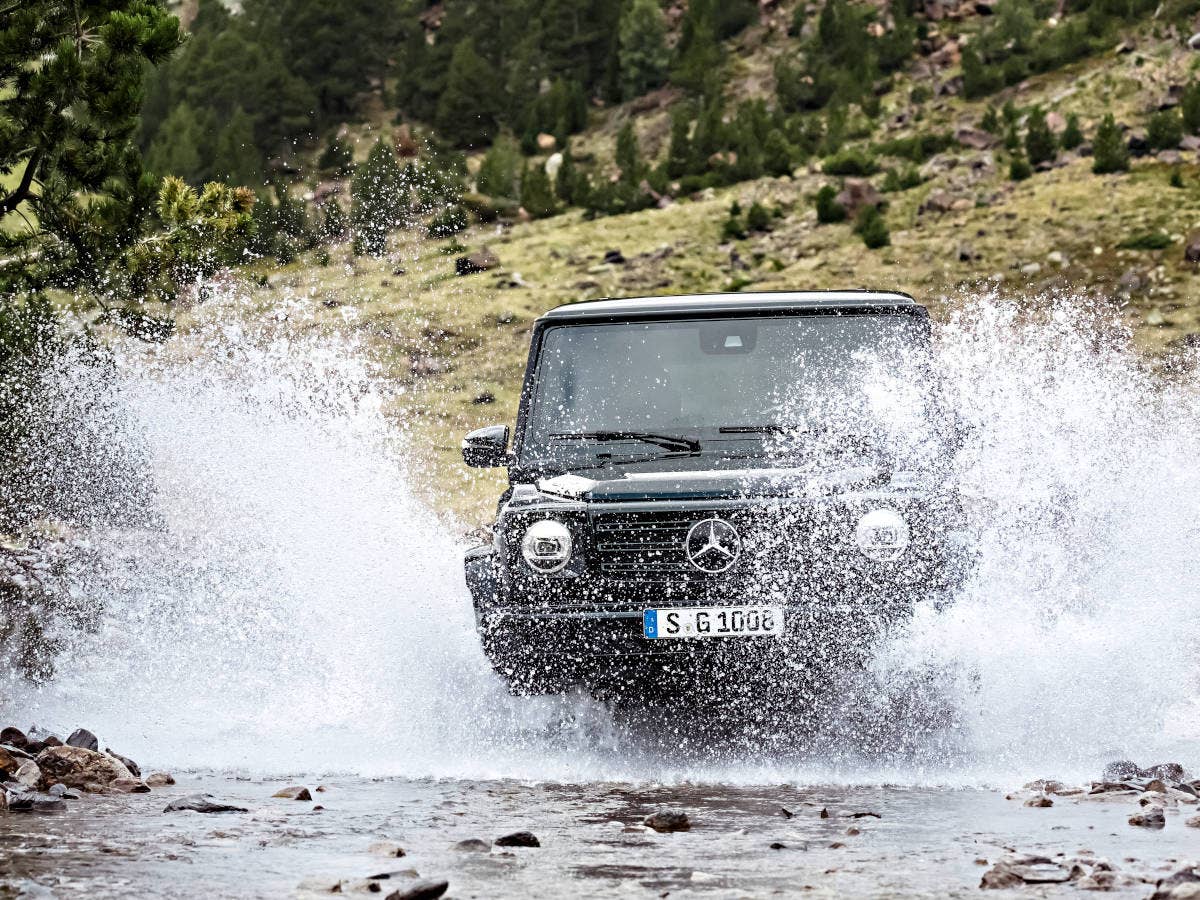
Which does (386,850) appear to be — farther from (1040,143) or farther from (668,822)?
(1040,143)

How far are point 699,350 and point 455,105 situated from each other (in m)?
66.2

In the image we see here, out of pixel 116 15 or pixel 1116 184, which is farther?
pixel 1116 184

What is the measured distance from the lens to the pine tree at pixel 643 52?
7138 cm

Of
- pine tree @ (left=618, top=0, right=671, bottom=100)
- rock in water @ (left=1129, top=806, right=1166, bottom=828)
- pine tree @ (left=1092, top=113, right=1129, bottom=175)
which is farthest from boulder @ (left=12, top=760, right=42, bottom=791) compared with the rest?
pine tree @ (left=618, top=0, right=671, bottom=100)

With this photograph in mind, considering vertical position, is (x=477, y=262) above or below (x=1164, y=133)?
below

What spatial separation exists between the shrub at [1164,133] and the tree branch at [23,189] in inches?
1373

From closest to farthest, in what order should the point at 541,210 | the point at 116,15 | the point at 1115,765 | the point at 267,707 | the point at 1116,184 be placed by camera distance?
1. the point at 1115,765
2. the point at 267,707
3. the point at 116,15
4. the point at 1116,184
5. the point at 541,210

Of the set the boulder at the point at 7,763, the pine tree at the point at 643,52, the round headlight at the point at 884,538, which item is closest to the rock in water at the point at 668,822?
the round headlight at the point at 884,538

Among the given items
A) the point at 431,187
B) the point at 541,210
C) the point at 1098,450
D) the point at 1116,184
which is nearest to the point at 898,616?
the point at 1098,450

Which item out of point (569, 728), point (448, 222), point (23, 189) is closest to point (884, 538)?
point (569, 728)

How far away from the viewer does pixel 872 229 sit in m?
41.4

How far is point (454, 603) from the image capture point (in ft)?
27.3

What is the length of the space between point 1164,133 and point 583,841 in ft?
137

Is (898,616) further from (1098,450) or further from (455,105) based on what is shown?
(455,105)
